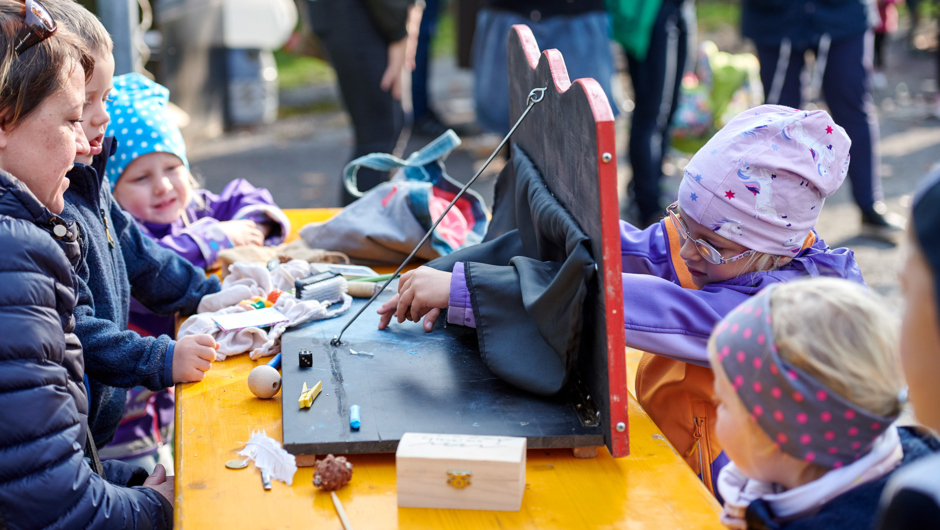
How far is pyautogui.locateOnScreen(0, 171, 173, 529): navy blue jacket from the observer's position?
118cm

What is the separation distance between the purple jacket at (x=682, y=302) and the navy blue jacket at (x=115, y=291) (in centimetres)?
61

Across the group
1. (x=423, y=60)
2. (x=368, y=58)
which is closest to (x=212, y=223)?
(x=368, y=58)

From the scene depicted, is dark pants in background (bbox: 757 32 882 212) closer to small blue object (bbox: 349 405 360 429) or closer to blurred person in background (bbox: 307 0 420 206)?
blurred person in background (bbox: 307 0 420 206)

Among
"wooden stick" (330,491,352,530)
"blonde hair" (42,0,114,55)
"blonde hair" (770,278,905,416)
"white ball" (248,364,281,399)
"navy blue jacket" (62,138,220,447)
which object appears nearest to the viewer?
"blonde hair" (770,278,905,416)

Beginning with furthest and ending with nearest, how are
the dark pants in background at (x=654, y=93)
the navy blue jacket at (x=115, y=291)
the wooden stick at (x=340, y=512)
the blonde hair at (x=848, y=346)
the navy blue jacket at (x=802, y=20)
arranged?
the dark pants in background at (x=654, y=93), the navy blue jacket at (x=802, y=20), the navy blue jacket at (x=115, y=291), the wooden stick at (x=340, y=512), the blonde hair at (x=848, y=346)

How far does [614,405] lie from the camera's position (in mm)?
1273

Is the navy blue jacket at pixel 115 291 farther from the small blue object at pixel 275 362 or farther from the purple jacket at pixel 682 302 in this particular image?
the purple jacket at pixel 682 302

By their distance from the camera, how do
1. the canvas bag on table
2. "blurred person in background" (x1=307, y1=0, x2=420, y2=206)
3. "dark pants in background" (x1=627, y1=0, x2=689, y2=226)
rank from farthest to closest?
1. "dark pants in background" (x1=627, y1=0, x2=689, y2=226)
2. "blurred person in background" (x1=307, y1=0, x2=420, y2=206)
3. the canvas bag on table

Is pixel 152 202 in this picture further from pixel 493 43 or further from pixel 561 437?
pixel 493 43

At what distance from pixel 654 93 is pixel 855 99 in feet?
3.19

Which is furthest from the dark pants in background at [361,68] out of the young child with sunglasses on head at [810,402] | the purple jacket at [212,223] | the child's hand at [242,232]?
the young child with sunglasses on head at [810,402]

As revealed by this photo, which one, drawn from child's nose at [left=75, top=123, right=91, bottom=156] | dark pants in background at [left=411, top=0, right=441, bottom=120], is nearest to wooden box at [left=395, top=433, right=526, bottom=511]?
child's nose at [left=75, top=123, right=91, bottom=156]

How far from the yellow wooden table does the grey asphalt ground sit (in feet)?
9.84

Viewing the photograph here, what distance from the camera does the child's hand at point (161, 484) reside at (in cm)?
152
